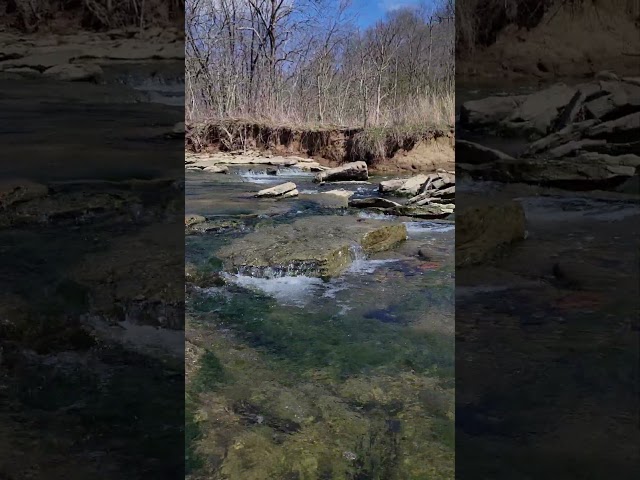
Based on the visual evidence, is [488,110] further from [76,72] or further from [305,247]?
[305,247]

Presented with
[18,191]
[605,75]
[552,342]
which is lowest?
[552,342]

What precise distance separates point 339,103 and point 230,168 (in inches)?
75.6

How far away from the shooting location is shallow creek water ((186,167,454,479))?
256 cm

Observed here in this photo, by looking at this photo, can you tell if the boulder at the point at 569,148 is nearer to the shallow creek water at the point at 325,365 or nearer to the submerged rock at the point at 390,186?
the shallow creek water at the point at 325,365

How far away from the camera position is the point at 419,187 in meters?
7.43

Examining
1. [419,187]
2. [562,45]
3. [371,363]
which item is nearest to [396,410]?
[371,363]

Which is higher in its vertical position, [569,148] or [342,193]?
[569,148]

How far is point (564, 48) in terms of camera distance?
1.10 metres

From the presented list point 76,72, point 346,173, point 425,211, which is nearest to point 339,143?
point 346,173

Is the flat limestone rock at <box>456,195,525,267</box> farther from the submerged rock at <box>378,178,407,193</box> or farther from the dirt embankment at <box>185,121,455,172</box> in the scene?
the dirt embankment at <box>185,121,455,172</box>

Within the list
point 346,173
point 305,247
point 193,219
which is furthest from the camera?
point 346,173

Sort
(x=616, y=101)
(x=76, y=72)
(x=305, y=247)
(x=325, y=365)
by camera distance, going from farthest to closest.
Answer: (x=305, y=247) < (x=325, y=365) < (x=76, y=72) < (x=616, y=101)

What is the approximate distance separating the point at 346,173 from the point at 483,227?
705cm

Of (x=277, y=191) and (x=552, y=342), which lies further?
(x=277, y=191)
